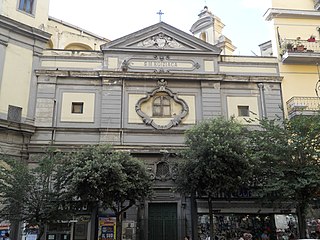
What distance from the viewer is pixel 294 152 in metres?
16.7

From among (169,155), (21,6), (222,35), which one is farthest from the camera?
(222,35)

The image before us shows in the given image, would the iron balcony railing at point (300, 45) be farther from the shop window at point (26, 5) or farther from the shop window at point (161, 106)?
the shop window at point (26, 5)

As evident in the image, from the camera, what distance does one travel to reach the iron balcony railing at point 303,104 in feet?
68.3

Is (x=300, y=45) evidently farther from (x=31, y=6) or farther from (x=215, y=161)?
(x=31, y=6)

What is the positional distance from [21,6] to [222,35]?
1862cm

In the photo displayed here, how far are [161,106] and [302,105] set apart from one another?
322 inches

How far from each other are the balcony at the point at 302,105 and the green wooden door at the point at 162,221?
8570mm

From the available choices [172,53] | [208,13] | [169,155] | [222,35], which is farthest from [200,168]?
[208,13]

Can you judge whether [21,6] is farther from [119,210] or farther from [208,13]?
[208,13]

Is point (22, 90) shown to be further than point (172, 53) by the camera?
No

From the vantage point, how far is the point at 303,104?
2133 cm

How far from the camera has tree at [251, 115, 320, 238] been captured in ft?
53.0

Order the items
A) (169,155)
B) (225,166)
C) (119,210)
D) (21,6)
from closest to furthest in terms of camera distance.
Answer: (225,166) < (119,210) < (169,155) < (21,6)

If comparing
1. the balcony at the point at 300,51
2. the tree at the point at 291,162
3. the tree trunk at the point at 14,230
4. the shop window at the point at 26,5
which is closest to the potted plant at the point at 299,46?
the balcony at the point at 300,51
